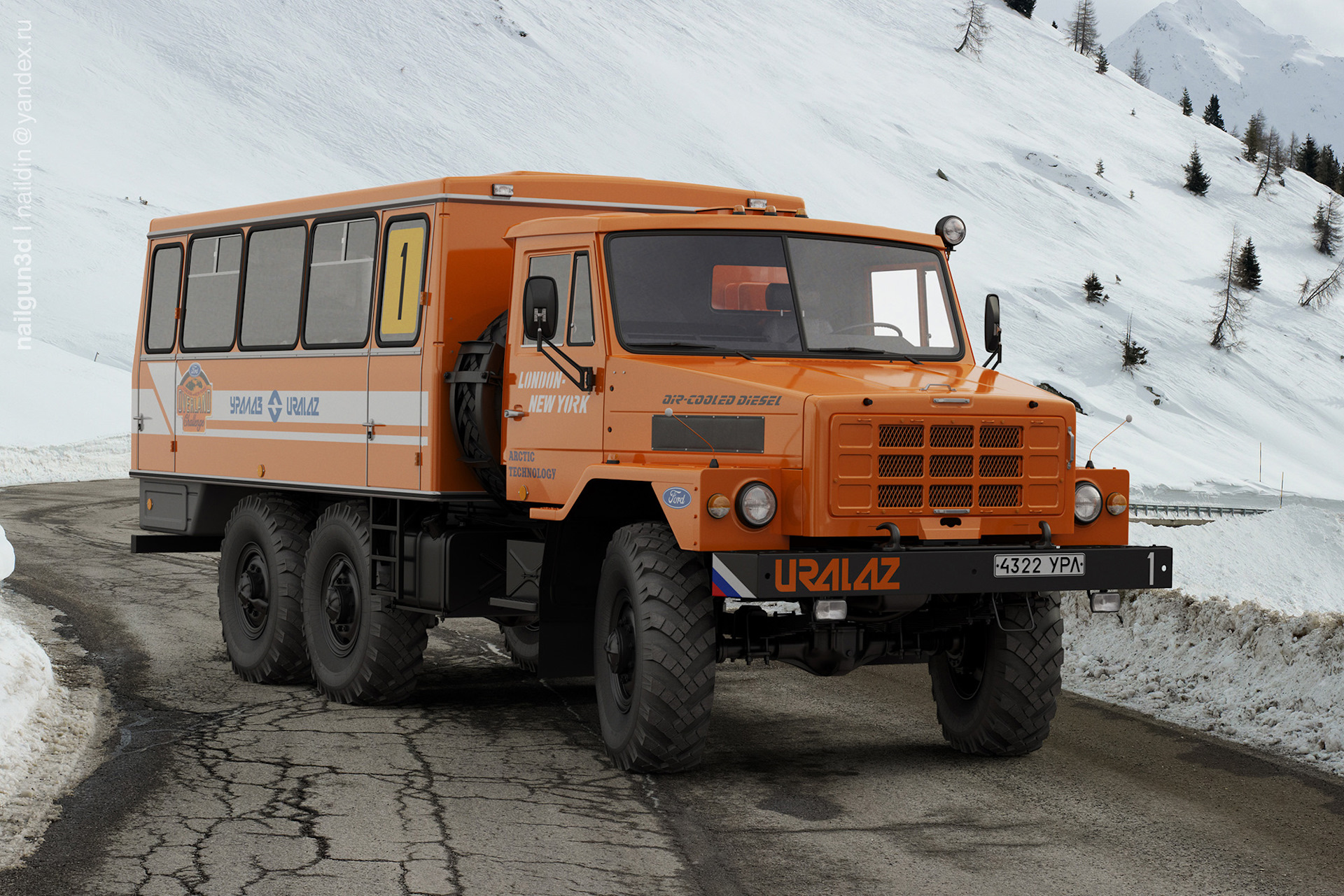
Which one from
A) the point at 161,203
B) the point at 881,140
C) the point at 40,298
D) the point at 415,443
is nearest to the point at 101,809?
the point at 415,443

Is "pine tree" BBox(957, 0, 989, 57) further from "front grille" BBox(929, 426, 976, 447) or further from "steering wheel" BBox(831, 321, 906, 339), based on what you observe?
"front grille" BBox(929, 426, 976, 447)

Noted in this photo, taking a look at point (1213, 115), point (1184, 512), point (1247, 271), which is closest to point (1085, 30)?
point (1213, 115)

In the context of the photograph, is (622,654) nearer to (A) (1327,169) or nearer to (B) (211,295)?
(B) (211,295)

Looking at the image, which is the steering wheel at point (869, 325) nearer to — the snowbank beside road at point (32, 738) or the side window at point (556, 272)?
the side window at point (556, 272)

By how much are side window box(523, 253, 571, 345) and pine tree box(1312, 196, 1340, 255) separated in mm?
111003

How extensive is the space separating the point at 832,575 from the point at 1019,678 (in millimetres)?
1783

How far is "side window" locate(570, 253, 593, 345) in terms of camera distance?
872 cm

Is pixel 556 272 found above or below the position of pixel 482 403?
above

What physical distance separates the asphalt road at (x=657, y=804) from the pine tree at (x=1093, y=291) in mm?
81303

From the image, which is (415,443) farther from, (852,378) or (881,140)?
(881,140)

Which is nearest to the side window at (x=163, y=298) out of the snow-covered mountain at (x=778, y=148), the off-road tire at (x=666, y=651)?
the off-road tire at (x=666, y=651)

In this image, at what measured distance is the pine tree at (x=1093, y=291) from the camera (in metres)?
88.8

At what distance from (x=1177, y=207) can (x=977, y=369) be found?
356 ft

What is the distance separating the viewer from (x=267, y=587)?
11.6 m
